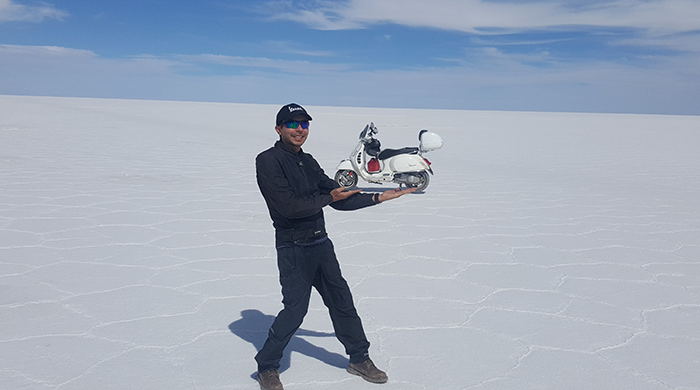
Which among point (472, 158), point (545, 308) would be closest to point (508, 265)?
→ point (545, 308)

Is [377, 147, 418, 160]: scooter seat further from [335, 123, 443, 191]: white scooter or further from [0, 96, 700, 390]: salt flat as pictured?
[0, 96, 700, 390]: salt flat

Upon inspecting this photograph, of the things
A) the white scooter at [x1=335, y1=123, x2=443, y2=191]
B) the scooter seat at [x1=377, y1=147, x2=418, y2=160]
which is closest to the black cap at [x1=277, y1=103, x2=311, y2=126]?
the white scooter at [x1=335, y1=123, x2=443, y2=191]

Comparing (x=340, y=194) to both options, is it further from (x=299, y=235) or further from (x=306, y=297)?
(x=306, y=297)

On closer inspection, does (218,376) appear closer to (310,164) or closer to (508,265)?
(310,164)

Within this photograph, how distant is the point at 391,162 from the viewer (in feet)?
26.4

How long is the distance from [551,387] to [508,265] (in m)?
2.05

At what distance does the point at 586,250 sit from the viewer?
528cm

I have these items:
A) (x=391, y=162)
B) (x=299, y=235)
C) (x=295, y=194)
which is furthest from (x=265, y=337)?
(x=391, y=162)

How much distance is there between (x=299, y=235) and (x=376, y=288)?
5.51 ft

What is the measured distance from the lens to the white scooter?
7.95 meters

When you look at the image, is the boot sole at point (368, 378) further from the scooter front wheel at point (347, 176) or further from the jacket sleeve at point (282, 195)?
the scooter front wheel at point (347, 176)

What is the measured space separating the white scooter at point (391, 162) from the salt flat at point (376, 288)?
0.43 meters

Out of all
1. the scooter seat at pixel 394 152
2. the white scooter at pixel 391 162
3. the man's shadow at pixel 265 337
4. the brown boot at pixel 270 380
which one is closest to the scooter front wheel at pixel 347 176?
the white scooter at pixel 391 162

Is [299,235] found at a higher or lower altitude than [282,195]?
lower
